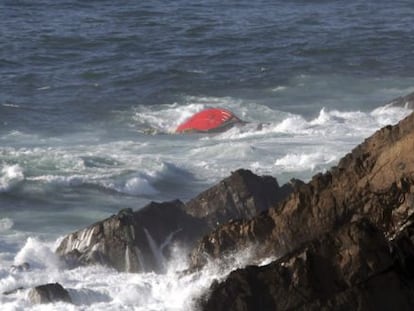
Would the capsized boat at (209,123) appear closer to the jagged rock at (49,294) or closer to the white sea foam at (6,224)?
the white sea foam at (6,224)

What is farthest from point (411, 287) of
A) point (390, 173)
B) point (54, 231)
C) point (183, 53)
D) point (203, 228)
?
point (183, 53)

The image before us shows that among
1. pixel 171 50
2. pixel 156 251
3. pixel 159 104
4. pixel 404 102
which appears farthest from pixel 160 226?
pixel 171 50

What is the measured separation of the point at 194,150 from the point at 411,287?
68.7 feet

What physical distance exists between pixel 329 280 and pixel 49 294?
5.33 m

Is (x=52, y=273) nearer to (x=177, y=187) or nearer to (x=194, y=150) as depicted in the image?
(x=177, y=187)

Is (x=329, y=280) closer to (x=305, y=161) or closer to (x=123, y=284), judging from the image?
(x=123, y=284)

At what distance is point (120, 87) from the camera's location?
48906 mm

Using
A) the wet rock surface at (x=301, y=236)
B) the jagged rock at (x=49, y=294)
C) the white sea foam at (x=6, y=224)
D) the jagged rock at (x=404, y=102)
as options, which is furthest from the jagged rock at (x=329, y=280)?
the jagged rock at (x=404, y=102)

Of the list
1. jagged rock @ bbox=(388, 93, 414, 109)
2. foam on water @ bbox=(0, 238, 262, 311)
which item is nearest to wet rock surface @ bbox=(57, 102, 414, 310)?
foam on water @ bbox=(0, 238, 262, 311)

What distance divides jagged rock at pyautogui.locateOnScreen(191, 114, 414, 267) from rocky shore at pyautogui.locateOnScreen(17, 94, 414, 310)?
0.02 metres

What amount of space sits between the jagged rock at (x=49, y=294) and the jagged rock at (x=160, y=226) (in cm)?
245

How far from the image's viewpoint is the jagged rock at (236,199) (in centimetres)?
2722

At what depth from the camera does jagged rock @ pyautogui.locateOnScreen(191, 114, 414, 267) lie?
22.0m

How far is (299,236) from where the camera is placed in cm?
2233
